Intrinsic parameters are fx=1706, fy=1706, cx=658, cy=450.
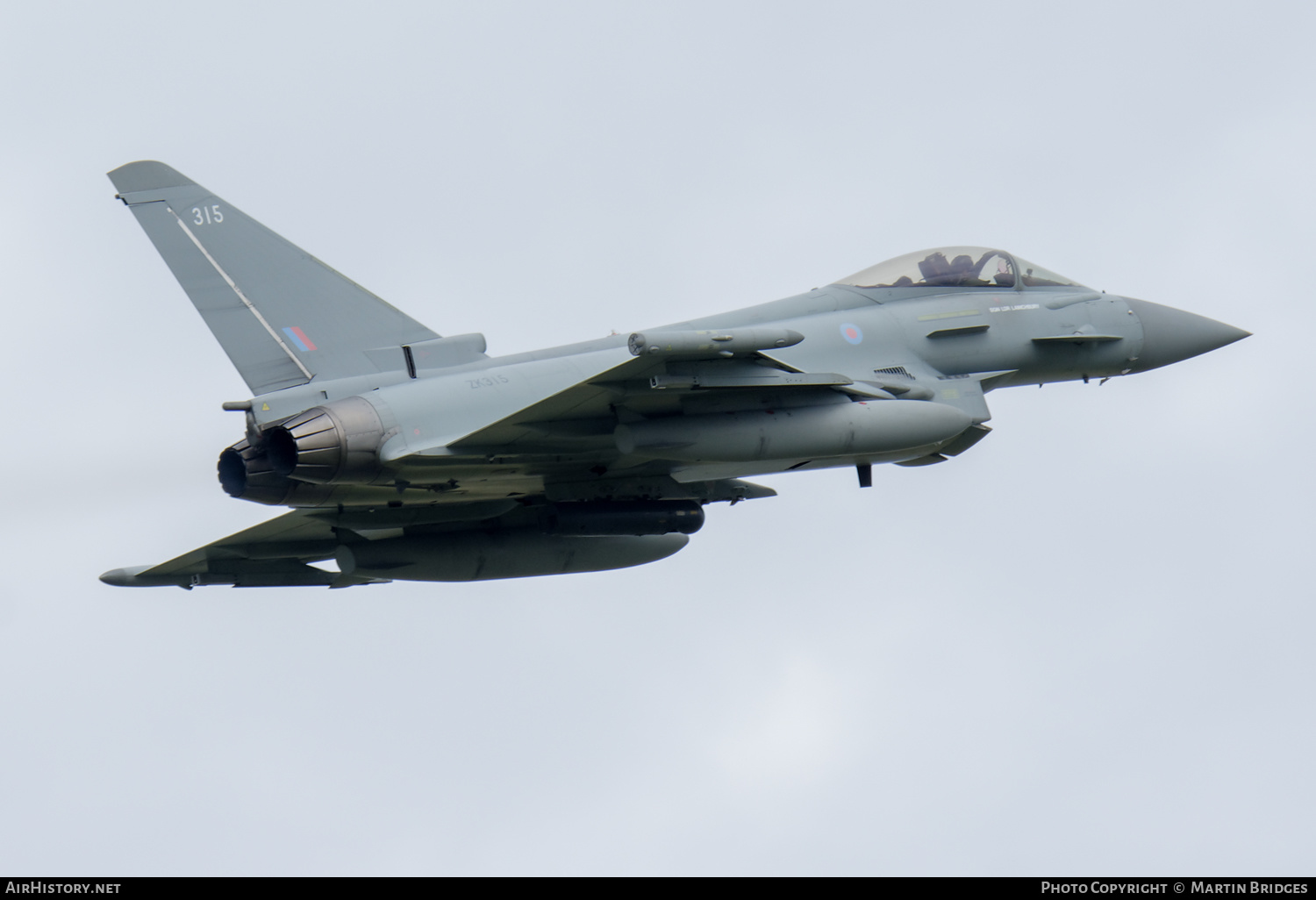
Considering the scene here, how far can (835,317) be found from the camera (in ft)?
62.2

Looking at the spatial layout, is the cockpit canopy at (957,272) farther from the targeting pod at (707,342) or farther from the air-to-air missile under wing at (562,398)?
the targeting pod at (707,342)

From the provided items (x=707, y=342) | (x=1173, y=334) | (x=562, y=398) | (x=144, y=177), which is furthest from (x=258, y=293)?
(x=1173, y=334)

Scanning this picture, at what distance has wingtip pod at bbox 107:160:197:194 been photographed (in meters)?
17.3

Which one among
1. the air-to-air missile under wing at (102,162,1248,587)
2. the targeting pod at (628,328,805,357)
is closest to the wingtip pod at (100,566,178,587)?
the air-to-air missile under wing at (102,162,1248,587)

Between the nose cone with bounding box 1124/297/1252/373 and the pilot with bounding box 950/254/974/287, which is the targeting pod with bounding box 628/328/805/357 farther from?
the nose cone with bounding box 1124/297/1252/373

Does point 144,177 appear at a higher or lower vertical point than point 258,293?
higher

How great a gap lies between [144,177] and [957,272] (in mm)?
9219

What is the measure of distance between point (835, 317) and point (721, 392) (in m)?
3.04

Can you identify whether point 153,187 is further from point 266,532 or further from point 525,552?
point 525,552

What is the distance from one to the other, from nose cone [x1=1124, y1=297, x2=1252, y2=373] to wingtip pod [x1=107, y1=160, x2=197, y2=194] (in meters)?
11.2

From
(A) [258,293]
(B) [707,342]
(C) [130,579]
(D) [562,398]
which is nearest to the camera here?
(B) [707,342]

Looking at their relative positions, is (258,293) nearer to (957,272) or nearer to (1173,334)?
(957,272)

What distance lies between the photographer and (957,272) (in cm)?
2014
